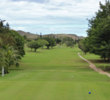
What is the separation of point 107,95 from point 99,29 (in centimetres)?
2479

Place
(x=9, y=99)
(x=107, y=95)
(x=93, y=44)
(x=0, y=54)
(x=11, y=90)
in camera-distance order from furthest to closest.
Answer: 1. (x=93, y=44)
2. (x=0, y=54)
3. (x=11, y=90)
4. (x=107, y=95)
5. (x=9, y=99)

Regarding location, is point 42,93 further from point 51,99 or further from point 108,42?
point 108,42

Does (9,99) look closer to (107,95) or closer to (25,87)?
(25,87)

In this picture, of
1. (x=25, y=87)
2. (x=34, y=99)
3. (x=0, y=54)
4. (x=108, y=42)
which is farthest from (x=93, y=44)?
(x=34, y=99)

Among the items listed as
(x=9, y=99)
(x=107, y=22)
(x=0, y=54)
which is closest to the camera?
(x=9, y=99)

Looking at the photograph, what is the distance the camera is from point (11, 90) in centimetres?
1238

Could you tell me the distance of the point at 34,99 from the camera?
34.7 feet

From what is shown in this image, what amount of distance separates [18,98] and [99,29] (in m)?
26.9

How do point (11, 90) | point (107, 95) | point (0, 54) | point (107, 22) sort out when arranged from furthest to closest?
point (107, 22) < point (0, 54) < point (11, 90) < point (107, 95)

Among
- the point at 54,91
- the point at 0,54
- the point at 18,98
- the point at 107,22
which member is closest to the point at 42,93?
the point at 54,91

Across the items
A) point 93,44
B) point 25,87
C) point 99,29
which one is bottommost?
point 25,87

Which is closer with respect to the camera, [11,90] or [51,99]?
[51,99]

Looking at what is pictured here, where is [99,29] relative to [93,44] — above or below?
above

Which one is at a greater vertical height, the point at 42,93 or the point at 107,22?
the point at 107,22
